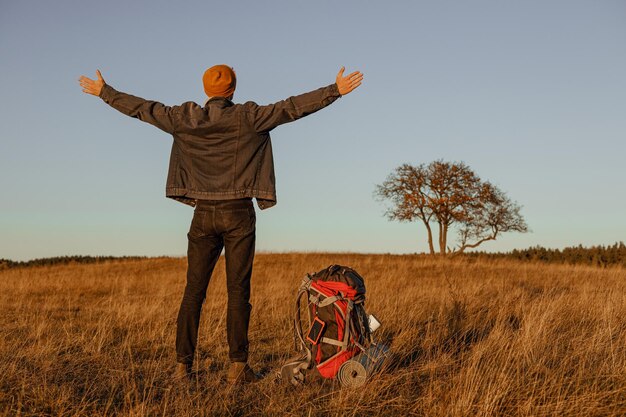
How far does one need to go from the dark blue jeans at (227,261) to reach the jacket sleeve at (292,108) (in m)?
0.73

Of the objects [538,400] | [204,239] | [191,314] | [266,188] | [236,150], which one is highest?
[236,150]

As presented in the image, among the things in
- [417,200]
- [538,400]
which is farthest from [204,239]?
[417,200]

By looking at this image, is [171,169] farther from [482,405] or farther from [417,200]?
[417,200]

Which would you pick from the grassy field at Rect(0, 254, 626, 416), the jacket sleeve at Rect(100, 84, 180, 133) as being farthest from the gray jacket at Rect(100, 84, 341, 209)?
the grassy field at Rect(0, 254, 626, 416)

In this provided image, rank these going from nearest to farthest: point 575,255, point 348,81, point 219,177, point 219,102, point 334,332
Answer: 1. point 348,81
2. point 334,332
3. point 219,177
4. point 219,102
5. point 575,255

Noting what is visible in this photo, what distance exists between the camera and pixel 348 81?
4617mm

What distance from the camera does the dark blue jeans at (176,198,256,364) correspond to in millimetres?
4984

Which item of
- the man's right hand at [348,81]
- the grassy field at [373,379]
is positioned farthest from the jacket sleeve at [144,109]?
the grassy field at [373,379]

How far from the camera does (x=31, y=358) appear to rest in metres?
5.78

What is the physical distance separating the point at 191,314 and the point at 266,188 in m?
1.40

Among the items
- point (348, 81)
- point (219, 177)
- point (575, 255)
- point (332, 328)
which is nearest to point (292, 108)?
point (348, 81)

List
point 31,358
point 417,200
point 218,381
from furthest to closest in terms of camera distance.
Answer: point 417,200
point 31,358
point 218,381

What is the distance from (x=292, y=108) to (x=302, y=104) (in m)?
0.10

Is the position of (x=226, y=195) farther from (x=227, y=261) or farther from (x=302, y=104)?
(x=302, y=104)
